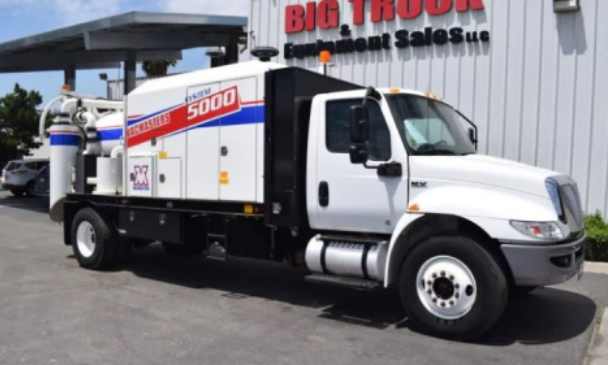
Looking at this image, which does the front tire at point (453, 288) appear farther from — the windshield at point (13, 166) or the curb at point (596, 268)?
the windshield at point (13, 166)

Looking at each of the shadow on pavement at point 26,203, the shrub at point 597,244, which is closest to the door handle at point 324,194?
the shrub at point 597,244

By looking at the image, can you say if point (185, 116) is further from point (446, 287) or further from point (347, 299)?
point (446, 287)

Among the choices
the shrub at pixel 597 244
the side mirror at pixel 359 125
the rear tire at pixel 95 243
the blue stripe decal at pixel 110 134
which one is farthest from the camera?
the shrub at pixel 597 244

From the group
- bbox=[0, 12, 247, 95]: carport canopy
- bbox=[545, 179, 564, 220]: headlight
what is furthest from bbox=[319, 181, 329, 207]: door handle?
bbox=[0, 12, 247, 95]: carport canopy

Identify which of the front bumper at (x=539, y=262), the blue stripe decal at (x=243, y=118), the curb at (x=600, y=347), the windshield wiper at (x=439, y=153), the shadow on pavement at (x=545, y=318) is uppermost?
the blue stripe decal at (x=243, y=118)

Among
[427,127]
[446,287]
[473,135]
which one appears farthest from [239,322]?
[473,135]

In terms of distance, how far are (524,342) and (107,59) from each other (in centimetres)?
2384

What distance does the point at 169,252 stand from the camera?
10.8 meters

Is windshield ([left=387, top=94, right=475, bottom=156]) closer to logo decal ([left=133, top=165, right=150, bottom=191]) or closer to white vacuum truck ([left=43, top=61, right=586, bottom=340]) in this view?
white vacuum truck ([left=43, top=61, right=586, bottom=340])

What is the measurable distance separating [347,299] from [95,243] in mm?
4285

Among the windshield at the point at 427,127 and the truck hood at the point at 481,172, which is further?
the windshield at the point at 427,127

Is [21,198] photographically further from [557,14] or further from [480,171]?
[480,171]

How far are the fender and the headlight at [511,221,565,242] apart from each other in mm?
40

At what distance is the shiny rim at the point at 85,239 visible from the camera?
31.3 ft
